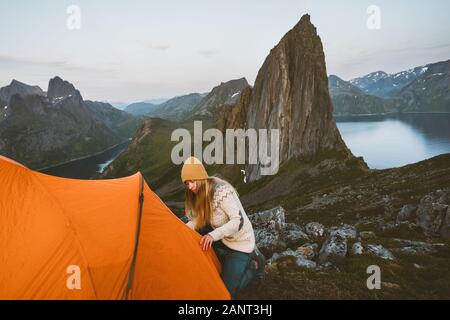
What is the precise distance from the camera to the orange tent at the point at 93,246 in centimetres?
702

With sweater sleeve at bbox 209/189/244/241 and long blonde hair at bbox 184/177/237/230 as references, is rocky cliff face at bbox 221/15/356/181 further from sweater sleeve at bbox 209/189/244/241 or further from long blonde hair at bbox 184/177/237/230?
sweater sleeve at bbox 209/189/244/241

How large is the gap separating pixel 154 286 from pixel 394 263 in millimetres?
9969

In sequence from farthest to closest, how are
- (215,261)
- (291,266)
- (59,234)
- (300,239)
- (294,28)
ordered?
(294,28), (300,239), (291,266), (215,261), (59,234)

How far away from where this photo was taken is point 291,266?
12.3 metres

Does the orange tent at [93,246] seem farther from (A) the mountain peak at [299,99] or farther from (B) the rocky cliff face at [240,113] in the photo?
(B) the rocky cliff face at [240,113]

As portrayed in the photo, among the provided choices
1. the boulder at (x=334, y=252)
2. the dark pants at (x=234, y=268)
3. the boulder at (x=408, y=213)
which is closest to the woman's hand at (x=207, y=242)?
the dark pants at (x=234, y=268)

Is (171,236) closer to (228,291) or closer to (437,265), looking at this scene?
(228,291)

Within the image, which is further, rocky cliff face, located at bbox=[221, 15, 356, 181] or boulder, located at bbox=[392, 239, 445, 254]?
rocky cliff face, located at bbox=[221, 15, 356, 181]

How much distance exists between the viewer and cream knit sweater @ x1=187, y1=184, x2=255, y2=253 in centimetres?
765

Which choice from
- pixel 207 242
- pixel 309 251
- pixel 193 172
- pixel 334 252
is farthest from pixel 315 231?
pixel 193 172

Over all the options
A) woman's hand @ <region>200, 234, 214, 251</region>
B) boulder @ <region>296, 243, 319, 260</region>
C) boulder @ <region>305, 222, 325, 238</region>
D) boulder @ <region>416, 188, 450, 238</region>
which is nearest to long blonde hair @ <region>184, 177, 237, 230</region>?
woman's hand @ <region>200, 234, 214, 251</region>

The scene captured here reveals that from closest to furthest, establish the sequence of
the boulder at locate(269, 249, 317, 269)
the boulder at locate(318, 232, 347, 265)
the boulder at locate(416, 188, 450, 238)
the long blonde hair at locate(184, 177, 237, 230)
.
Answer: the long blonde hair at locate(184, 177, 237, 230) → the boulder at locate(269, 249, 317, 269) → the boulder at locate(318, 232, 347, 265) → the boulder at locate(416, 188, 450, 238)

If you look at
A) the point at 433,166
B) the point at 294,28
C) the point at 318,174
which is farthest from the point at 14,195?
the point at 294,28

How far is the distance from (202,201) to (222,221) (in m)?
0.73
